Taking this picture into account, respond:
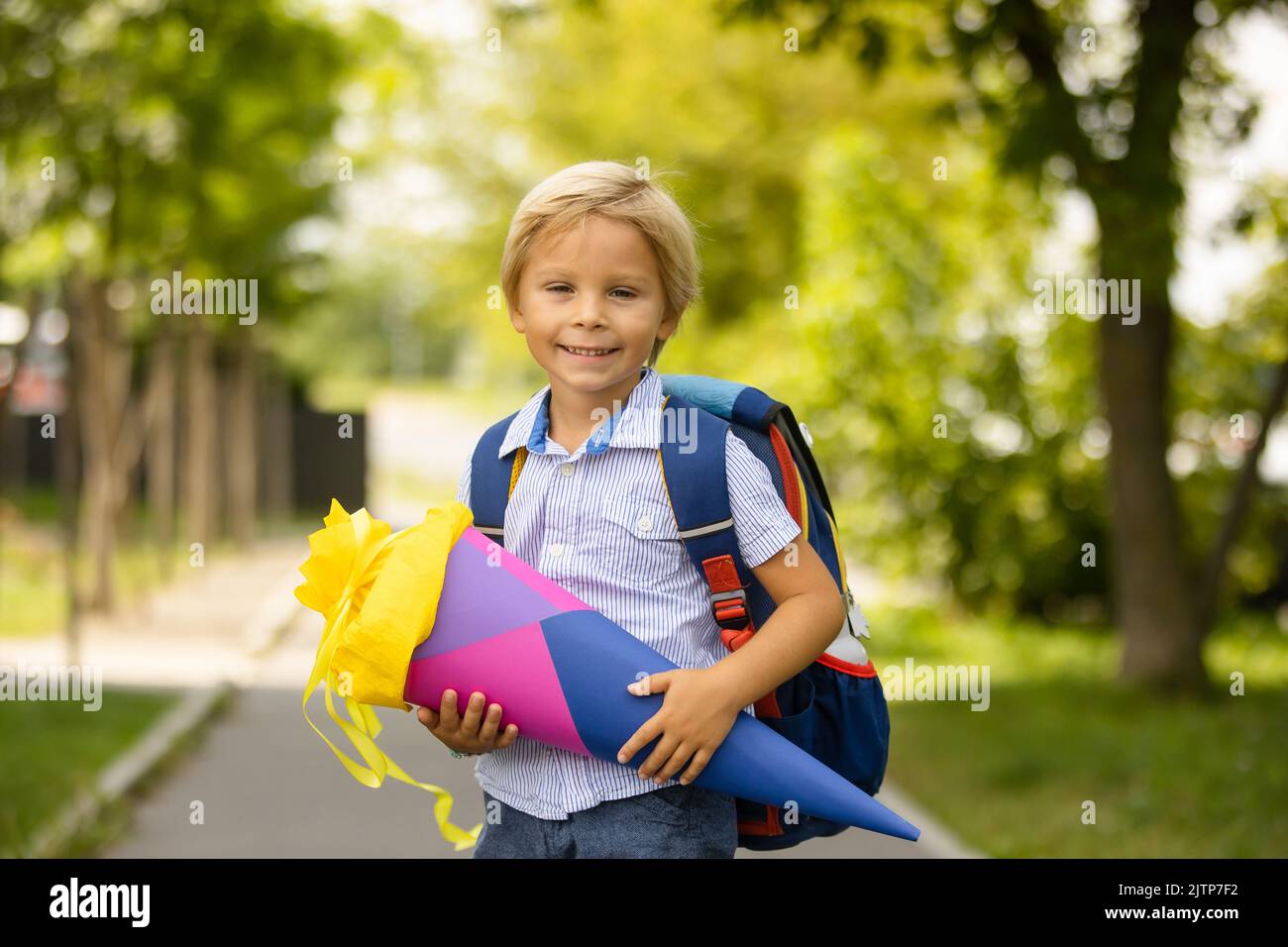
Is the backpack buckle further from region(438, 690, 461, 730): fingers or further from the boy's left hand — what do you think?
region(438, 690, 461, 730): fingers

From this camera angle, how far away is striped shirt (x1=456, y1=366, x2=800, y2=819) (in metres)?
2.40

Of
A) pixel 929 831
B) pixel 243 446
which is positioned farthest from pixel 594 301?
pixel 243 446

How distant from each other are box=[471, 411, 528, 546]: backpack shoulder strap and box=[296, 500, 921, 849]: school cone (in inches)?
5.9

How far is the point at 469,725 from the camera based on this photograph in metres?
2.36

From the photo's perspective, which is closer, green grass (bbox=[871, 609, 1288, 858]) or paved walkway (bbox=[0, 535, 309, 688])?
green grass (bbox=[871, 609, 1288, 858])

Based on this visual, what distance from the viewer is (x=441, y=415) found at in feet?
140

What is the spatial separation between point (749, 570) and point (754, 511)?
111 millimetres

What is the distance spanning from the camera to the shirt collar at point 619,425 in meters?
2.46

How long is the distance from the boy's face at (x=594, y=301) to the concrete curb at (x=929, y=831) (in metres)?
3.93

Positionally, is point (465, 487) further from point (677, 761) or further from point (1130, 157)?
point (1130, 157)

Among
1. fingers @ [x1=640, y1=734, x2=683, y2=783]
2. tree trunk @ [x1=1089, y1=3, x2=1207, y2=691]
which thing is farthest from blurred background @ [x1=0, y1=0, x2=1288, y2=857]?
fingers @ [x1=640, y1=734, x2=683, y2=783]

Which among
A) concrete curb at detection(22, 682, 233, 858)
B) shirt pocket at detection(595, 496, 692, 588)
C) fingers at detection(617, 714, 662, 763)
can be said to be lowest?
concrete curb at detection(22, 682, 233, 858)
